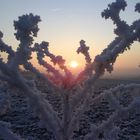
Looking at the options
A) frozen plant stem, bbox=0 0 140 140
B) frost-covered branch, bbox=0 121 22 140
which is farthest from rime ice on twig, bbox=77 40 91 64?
frost-covered branch, bbox=0 121 22 140

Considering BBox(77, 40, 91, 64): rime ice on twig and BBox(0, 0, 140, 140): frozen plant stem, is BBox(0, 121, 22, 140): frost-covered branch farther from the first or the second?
BBox(77, 40, 91, 64): rime ice on twig

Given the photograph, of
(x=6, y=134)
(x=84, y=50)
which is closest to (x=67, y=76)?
(x=84, y=50)

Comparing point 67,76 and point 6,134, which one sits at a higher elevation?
point 67,76

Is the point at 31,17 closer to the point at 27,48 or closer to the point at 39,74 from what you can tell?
the point at 27,48

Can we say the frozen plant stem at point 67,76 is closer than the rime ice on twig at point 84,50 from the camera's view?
Yes

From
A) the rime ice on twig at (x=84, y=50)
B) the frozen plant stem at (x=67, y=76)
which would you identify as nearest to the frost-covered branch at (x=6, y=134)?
the frozen plant stem at (x=67, y=76)

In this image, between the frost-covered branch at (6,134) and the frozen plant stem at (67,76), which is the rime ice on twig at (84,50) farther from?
the frost-covered branch at (6,134)

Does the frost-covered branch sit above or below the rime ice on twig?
below

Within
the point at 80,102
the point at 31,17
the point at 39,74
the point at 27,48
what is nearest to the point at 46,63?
the point at 39,74

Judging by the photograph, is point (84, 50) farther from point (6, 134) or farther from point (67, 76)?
point (6, 134)

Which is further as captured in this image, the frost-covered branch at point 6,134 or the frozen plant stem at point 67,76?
the frost-covered branch at point 6,134

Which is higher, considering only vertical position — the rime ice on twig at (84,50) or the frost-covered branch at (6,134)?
the rime ice on twig at (84,50)
